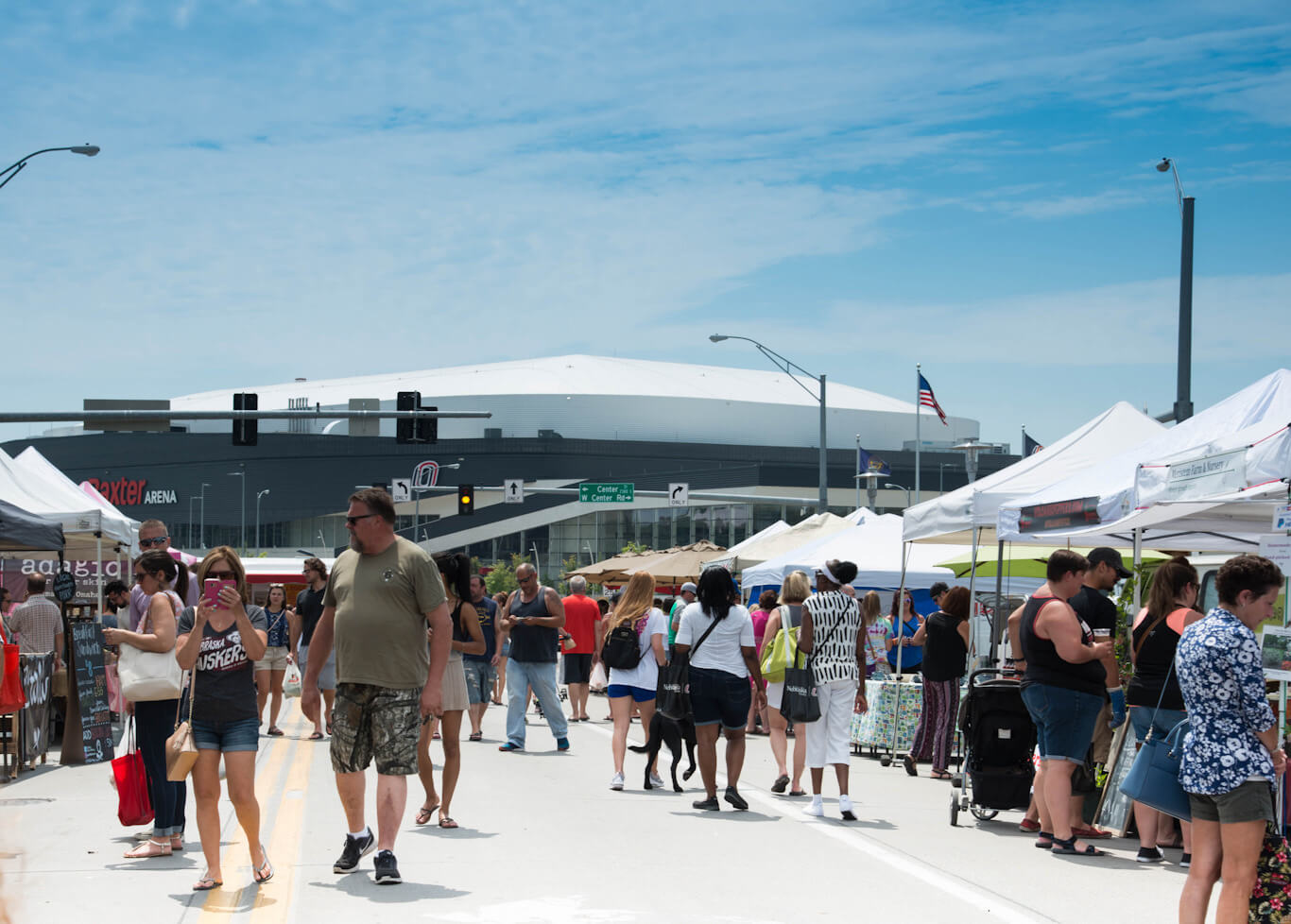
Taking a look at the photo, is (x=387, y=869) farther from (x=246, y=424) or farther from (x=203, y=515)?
(x=203, y=515)

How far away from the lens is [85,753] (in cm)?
1405

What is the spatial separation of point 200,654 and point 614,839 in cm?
310

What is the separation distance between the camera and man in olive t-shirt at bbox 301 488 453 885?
738 centimetres

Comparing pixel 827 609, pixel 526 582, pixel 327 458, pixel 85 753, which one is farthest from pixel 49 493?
pixel 327 458

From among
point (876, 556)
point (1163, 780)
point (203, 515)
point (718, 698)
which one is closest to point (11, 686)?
point (718, 698)

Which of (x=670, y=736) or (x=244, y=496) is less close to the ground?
(x=244, y=496)

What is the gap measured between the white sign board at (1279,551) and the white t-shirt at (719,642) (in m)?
4.18

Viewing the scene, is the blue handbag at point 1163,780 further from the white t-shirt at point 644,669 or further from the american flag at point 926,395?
the american flag at point 926,395

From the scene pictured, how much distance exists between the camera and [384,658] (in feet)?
24.2

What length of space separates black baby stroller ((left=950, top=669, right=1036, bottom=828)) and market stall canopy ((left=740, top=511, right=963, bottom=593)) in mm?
9895

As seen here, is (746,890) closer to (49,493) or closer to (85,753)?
(85,753)

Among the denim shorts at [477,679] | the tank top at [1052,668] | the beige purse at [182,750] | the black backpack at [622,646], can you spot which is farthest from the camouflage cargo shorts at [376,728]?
the denim shorts at [477,679]

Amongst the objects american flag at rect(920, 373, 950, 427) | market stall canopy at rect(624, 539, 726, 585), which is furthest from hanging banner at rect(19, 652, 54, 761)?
american flag at rect(920, 373, 950, 427)

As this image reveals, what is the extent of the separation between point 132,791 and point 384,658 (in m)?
1.95
